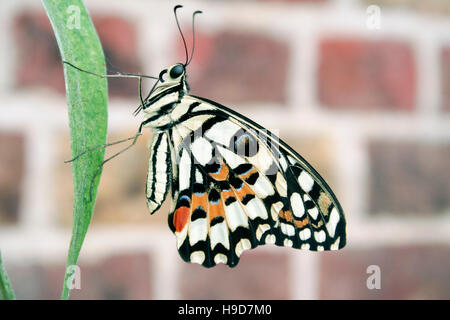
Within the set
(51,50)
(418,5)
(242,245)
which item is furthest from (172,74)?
(418,5)

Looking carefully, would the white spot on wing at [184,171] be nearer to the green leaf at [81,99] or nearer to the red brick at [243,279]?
the green leaf at [81,99]

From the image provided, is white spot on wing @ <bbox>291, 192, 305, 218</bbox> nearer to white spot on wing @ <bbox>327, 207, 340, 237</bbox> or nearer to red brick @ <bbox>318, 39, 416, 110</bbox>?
white spot on wing @ <bbox>327, 207, 340, 237</bbox>

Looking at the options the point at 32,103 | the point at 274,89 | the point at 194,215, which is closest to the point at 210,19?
the point at 274,89

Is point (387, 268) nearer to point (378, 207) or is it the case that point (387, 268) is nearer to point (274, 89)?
point (378, 207)

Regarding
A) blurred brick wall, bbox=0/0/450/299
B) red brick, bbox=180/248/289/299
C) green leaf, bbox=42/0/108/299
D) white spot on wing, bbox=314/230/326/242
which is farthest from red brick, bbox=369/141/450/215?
green leaf, bbox=42/0/108/299

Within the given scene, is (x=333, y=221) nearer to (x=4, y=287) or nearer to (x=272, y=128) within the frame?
(x=4, y=287)

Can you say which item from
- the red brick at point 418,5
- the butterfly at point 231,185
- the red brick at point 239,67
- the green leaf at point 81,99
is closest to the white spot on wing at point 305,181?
the butterfly at point 231,185
